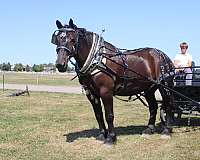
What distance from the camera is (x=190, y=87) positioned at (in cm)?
1036

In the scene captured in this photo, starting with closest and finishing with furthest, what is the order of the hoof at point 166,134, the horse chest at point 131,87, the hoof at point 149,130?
the horse chest at point 131,87 < the hoof at point 166,134 < the hoof at point 149,130

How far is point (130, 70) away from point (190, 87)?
88.3 inches

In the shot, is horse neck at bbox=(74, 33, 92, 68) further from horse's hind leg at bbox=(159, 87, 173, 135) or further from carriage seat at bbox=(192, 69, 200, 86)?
carriage seat at bbox=(192, 69, 200, 86)

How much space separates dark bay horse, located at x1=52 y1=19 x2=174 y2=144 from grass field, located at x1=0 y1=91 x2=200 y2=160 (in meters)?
0.46

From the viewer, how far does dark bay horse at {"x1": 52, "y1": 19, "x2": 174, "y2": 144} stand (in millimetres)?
8078

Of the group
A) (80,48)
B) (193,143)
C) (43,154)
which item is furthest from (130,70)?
(43,154)

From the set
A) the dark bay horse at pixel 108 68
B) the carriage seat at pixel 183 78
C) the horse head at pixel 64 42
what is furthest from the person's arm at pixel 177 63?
the horse head at pixel 64 42

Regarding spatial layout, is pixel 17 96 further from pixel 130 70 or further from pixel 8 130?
pixel 130 70

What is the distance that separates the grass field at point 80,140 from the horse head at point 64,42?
1.66 m

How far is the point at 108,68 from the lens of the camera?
843cm

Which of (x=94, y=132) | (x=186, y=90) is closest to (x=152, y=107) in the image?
(x=186, y=90)

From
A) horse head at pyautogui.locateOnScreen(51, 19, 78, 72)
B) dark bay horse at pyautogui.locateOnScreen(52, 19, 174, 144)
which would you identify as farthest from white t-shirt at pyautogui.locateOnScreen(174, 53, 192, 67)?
horse head at pyautogui.locateOnScreen(51, 19, 78, 72)

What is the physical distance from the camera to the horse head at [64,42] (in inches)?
308

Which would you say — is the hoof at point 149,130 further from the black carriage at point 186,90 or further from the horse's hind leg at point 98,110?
the horse's hind leg at point 98,110
